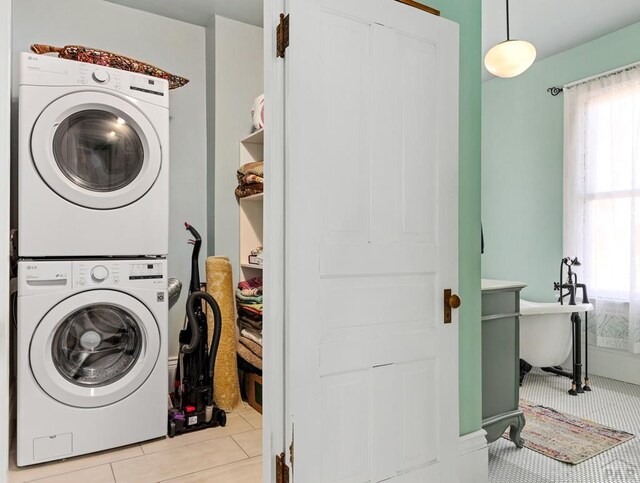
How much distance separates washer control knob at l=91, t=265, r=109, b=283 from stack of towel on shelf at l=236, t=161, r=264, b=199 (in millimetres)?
1103

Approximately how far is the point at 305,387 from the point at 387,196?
0.72m

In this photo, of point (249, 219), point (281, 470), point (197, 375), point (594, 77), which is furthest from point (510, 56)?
point (197, 375)

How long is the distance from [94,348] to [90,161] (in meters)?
1.00

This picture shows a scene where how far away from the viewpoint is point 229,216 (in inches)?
131

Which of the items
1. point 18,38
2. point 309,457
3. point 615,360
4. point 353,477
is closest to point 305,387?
point 309,457

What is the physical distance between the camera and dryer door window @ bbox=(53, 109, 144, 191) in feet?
7.58

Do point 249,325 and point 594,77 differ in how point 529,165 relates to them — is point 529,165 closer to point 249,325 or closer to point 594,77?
point 594,77

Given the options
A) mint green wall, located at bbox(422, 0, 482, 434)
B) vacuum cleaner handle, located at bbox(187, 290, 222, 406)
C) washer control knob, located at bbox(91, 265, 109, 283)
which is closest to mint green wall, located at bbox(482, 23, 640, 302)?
mint green wall, located at bbox(422, 0, 482, 434)

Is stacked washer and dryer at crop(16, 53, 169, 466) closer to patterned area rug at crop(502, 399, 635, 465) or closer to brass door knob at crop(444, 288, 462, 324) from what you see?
brass door knob at crop(444, 288, 462, 324)

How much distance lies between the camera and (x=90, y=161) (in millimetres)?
2391

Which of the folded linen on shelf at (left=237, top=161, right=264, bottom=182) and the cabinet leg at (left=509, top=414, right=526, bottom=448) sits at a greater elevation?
the folded linen on shelf at (left=237, top=161, right=264, bottom=182)

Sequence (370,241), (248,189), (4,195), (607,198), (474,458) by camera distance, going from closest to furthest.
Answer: (4,195), (370,241), (474,458), (248,189), (607,198)

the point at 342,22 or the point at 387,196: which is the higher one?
the point at 342,22

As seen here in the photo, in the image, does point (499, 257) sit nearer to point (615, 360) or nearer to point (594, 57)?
point (615, 360)
